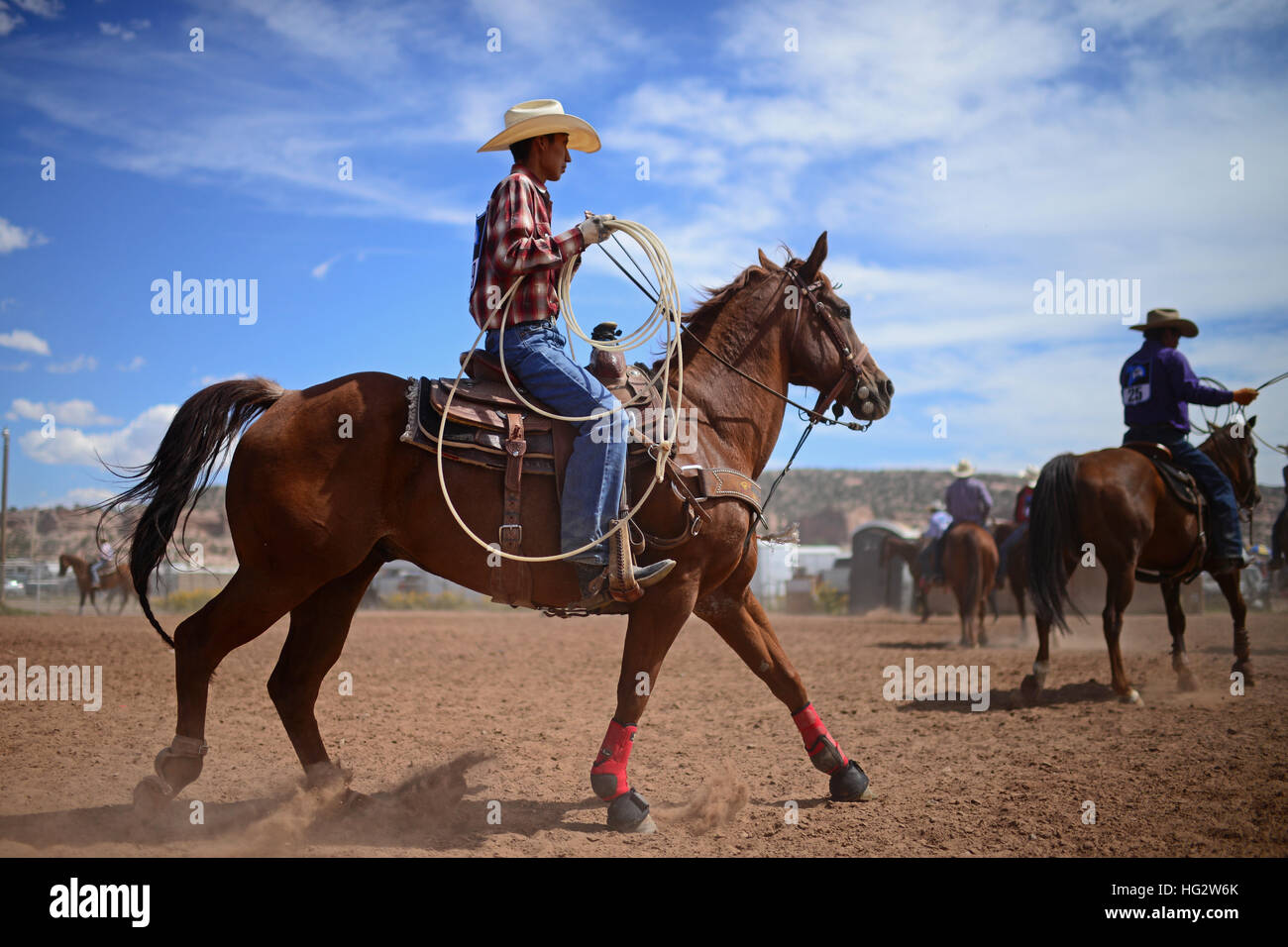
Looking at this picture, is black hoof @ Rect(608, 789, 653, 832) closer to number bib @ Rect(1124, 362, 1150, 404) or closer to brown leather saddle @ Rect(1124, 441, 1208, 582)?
brown leather saddle @ Rect(1124, 441, 1208, 582)

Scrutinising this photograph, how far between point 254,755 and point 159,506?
231 centimetres

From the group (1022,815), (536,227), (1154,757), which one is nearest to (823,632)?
(1154,757)

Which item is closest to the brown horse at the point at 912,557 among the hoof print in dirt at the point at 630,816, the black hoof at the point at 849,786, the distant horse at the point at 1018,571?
the distant horse at the point at 1018,571

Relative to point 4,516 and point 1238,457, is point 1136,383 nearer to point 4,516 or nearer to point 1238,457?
point 1238,457

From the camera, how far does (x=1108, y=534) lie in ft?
25.7

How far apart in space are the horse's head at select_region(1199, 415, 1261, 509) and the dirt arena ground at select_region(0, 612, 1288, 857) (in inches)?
75.3

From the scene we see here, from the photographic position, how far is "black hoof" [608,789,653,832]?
4242mm

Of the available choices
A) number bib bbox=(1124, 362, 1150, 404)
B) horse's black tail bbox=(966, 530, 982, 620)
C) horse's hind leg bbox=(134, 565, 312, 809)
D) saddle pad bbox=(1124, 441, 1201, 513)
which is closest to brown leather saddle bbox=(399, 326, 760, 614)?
horse's hind leg bbox=(134, 565, 312, 809)

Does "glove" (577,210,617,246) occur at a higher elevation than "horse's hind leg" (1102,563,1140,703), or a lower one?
higher

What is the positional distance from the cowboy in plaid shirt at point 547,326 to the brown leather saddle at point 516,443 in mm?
102

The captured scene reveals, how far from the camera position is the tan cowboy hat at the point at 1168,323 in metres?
8.37

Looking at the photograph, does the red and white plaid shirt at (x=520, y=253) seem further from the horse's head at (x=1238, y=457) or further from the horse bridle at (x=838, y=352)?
the horse's head at (x=1238, y=457)

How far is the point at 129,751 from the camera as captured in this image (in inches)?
225
